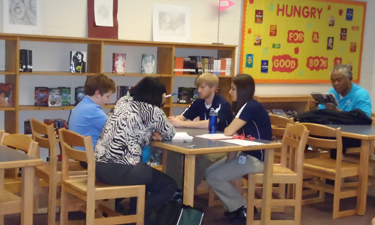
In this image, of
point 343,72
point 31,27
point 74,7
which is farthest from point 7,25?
point 343,72

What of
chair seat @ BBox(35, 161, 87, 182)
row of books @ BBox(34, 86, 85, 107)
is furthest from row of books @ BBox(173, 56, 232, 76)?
chair seat @ BBox(35, 161, 87, 182)

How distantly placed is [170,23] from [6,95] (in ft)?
6.43

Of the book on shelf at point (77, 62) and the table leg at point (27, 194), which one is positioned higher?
the book on shelf at point (77, 62)

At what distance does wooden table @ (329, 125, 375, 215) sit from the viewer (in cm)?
418

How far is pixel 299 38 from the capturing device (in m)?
6.80

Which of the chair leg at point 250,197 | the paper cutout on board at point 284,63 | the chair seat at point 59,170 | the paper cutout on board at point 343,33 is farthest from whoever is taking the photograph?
the paper cutout on board at point 343,33

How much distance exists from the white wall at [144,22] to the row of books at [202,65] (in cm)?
32

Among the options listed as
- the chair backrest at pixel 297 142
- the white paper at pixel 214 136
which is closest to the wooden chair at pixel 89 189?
the white paper at pixel 214 136

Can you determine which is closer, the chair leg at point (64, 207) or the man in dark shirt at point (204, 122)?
the chair leg at point (64, 207)

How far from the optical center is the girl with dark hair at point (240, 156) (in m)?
3.77

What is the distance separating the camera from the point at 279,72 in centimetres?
669

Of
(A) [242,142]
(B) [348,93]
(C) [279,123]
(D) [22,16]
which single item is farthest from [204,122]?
(D) [22,16]

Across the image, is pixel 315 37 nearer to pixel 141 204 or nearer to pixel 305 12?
pixel 305 12

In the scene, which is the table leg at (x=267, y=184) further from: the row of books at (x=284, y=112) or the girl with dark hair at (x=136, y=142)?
the row of books at (x=284, y=112)
